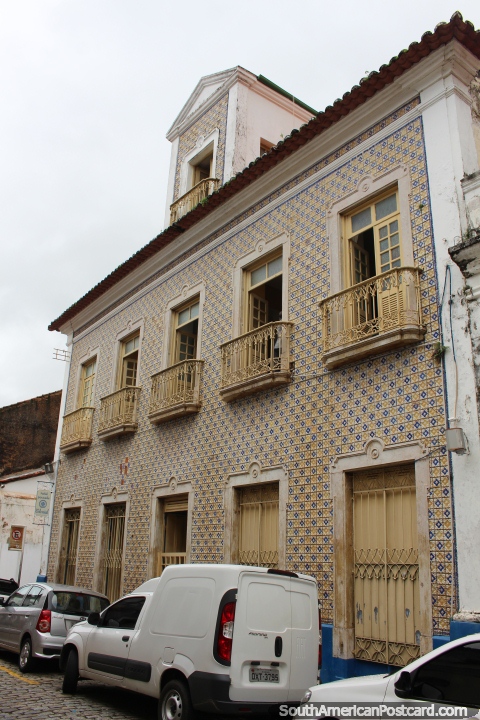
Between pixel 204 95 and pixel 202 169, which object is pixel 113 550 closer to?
pixel 202 169

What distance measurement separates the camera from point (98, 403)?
16453 millimetres

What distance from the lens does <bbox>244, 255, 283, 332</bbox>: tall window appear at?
1141cm

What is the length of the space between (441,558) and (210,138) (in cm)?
1112

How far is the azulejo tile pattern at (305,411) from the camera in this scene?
7.89 metres

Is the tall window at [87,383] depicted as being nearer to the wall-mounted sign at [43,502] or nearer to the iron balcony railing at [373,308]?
the wall-mounted sign at [43,502]

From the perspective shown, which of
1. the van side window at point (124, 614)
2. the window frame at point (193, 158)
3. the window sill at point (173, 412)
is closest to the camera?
the van side window at point (124, 614)

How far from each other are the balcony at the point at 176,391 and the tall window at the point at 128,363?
2504mm

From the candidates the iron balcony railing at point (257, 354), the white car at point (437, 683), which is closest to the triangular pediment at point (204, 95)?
the iron balcony railing at point (257, 354)

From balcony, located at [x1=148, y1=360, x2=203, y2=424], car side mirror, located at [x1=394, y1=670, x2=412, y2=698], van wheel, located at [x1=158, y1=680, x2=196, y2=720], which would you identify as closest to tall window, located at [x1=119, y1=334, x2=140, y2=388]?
balcony, located at [x1=148, y1=360, x2=203, y2=424]

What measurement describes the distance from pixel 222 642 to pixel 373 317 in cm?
462

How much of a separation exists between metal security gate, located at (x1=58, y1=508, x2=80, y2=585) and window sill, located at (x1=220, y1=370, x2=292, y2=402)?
7.37m

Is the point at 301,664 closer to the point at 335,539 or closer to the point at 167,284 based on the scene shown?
the point at 335,539

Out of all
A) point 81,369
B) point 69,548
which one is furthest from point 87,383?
point 69,548

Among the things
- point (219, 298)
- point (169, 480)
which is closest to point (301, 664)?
point (169, 480)
